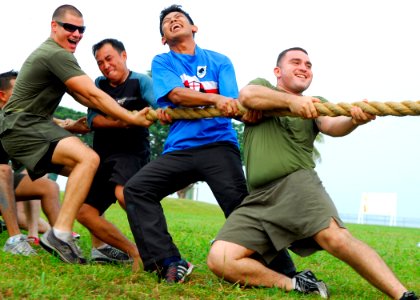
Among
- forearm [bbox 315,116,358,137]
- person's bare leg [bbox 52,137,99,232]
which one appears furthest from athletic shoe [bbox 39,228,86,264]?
forearm [bbox 315,116,358,137]

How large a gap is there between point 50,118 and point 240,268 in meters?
2.23

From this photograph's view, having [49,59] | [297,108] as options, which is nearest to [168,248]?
[297,108]

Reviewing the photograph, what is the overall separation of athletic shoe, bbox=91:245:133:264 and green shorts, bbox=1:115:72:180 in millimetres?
1005

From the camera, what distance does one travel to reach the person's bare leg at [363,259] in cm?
485

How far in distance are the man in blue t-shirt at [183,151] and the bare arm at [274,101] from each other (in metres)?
0.15

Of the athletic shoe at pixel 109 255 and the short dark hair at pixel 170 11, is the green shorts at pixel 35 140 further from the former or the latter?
the short dark hair at pixel 170 11

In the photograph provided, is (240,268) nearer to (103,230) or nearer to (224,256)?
(224,256)

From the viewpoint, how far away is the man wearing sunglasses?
572cm

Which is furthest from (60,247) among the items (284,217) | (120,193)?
(284,217)

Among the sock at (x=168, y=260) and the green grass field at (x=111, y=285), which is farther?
the sock at (x=168, y=260)

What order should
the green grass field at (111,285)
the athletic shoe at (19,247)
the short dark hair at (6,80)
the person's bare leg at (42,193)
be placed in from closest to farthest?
the green grass field at (111,285) → the athletic shoe at (19,247) → the short dark hair at (6,80) → the person's bare leg at (42,193)

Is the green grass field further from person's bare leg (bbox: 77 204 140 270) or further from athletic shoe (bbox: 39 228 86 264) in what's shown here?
person's bare leg (bbox: 77 204 140 270)

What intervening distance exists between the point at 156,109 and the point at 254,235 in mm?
1498

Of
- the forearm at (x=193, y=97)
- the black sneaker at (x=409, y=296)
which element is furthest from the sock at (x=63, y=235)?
the black sneaker at (x=409, y=296)
